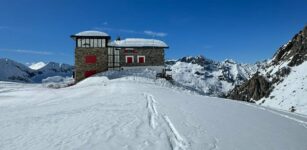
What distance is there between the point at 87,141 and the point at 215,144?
13.5 ft

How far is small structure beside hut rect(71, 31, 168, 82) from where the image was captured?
50125 millimetres

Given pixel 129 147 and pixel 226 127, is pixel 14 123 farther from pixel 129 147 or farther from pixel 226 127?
pixel 226 127

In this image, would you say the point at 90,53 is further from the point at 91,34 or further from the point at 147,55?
the point at 147,55

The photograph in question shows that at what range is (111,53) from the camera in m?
52.1

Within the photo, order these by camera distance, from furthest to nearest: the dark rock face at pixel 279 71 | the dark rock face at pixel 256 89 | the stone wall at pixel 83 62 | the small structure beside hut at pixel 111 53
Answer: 1. the dark rock face at pixel 256 89
2. the dark rock face at pixel 279 71
3. the small structure beside hut at pixel 111 53
4. the stone wall at pixel 83 62

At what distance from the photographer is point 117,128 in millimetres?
10359

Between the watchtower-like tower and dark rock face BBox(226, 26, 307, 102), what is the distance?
5762cm

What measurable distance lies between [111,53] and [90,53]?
3929mm

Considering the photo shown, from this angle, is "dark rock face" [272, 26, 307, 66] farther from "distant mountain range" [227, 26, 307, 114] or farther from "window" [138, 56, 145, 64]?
"window" [138, 56, 145, 64]

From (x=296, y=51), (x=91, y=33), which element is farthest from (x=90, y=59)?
(x=296, y=51)

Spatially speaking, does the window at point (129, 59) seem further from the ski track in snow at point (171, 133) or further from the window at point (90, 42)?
the ski track in snow at point (171, 133)

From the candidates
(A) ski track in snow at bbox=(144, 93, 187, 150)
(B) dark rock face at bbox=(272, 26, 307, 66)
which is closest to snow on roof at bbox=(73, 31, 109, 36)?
(A) ski track in snow at bbox=(144, 93, 187, 150)

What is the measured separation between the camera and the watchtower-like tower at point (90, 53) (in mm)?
50000

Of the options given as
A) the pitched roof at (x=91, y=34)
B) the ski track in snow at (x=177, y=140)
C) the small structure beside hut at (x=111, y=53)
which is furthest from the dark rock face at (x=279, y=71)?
the ski track in snow at (x=177, y=140)
